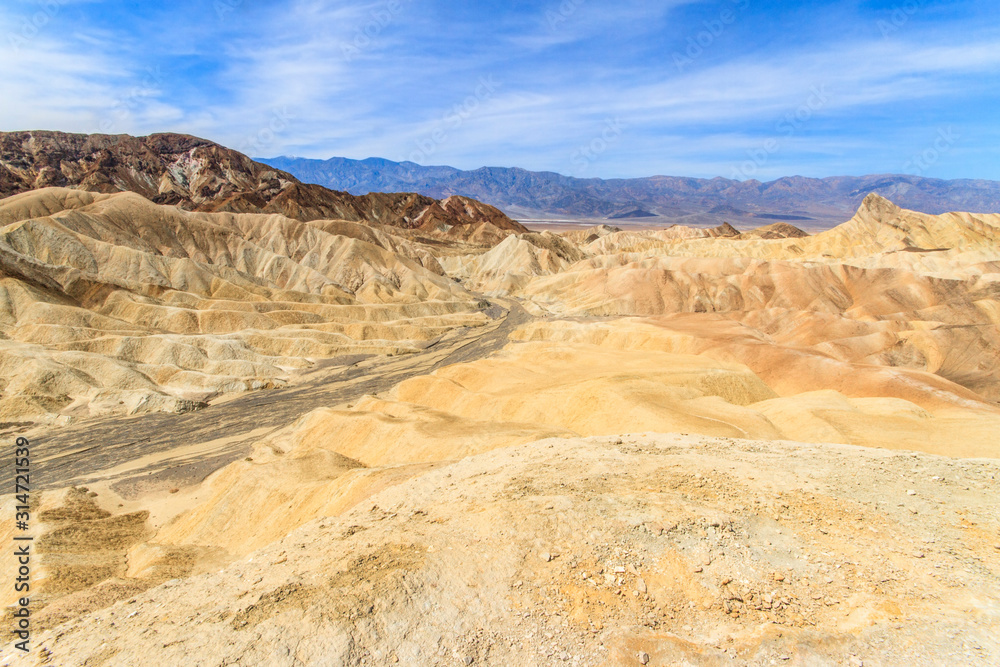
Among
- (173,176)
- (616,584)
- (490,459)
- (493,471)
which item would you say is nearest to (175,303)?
(490,459)

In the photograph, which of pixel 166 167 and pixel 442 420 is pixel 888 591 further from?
pixel 166 167

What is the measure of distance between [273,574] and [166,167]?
179760 mm

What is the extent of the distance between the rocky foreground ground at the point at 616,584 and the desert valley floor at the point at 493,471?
0.06 meters

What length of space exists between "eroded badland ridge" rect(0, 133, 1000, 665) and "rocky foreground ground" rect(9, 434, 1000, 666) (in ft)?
0.21

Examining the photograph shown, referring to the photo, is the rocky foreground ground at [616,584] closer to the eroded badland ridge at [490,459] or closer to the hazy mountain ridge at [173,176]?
the eroded badland ridge at [490,459]

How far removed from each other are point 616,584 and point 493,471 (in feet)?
23.2

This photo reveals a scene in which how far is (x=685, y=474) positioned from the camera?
47.7 feet

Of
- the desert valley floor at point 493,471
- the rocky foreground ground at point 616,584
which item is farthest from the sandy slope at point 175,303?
the rocky foreground ground at point 616,584

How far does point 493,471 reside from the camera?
16.4 m

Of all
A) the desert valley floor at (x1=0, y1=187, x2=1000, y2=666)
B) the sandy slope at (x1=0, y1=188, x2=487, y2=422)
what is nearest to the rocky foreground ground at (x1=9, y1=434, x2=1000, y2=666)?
the desert valley floor at (x1=0, y1=187, x2=1000, y2=666)

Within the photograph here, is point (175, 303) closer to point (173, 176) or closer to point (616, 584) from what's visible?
point (616, 584)

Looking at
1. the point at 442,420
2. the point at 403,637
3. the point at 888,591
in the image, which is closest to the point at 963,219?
the point at 442,420

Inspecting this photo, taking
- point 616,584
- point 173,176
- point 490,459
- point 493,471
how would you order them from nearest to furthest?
point 616,584, point 493,471, point 490,459, point 173,176

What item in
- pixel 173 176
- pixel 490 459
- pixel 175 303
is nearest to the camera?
pixel 490 459
